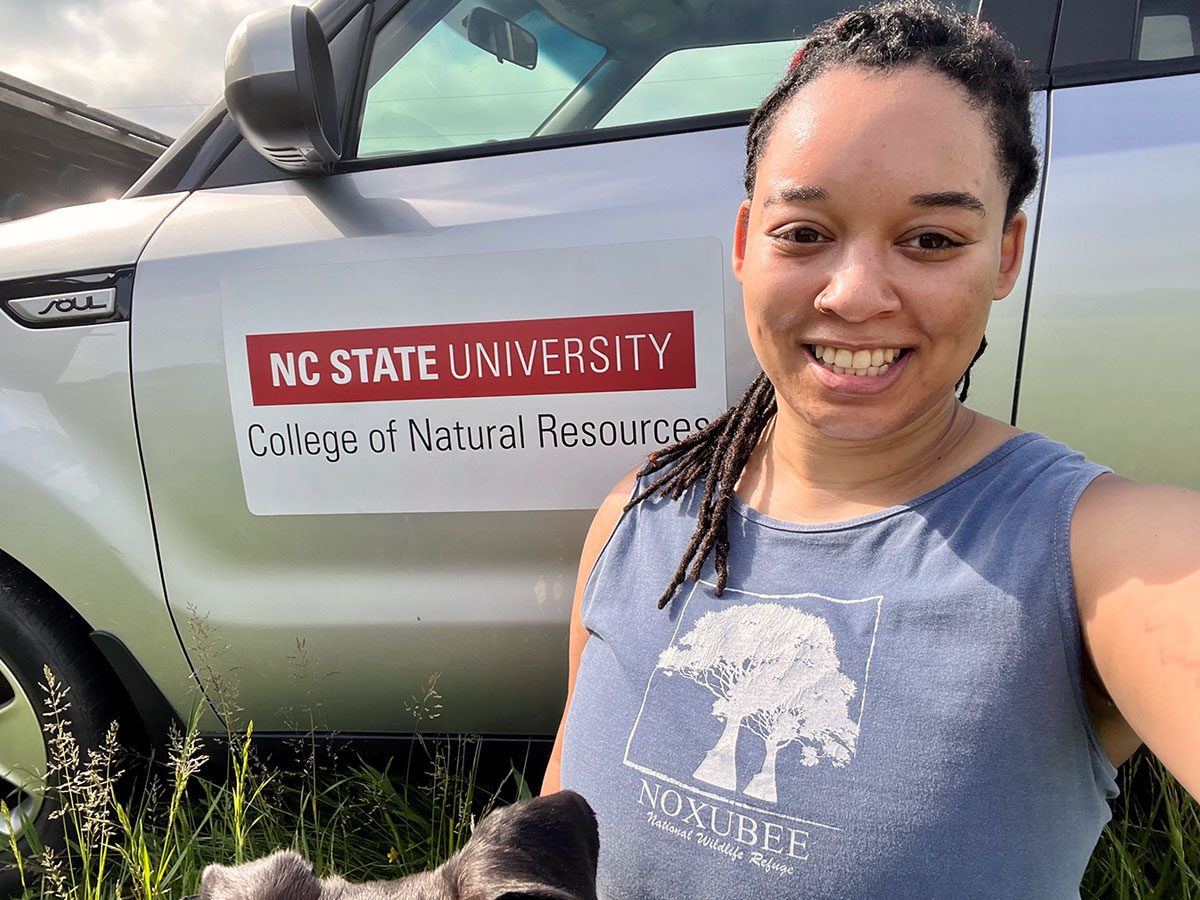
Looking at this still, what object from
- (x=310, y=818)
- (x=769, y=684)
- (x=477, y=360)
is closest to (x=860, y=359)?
(x=769, y=684)

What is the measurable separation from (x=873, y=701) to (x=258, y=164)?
5.27 ft

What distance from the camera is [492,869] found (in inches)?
28.6

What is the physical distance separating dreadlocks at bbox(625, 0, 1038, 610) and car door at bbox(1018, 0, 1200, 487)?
265 millimetres

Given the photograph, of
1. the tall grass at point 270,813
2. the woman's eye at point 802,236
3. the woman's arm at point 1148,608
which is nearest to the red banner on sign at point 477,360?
the woman's eye at point 802,236

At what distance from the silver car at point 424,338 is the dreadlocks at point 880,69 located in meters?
0.29

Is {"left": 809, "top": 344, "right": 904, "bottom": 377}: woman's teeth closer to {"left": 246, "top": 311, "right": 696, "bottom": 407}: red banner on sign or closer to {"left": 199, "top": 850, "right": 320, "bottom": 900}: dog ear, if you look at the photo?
{"left": 246, "top": 311, "right": 696, "bottom": 407}: red banner on sign

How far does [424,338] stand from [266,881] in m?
1.07

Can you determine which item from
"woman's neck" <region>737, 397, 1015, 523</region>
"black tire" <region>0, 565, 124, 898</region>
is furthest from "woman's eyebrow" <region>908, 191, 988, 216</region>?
"black tire" <region>0, 565, 124, 898</region>

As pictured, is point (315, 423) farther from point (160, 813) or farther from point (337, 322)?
point (160, 813)

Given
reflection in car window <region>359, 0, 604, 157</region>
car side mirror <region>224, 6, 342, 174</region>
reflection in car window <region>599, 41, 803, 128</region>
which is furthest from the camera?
reflection in car window <region>359, 0, 604, 157</region>

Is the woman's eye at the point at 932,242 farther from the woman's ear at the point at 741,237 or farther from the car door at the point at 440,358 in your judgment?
the car door at the point at 440,358

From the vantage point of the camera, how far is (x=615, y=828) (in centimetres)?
109

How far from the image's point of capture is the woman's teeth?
1.10m

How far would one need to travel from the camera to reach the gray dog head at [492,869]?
73 cm
